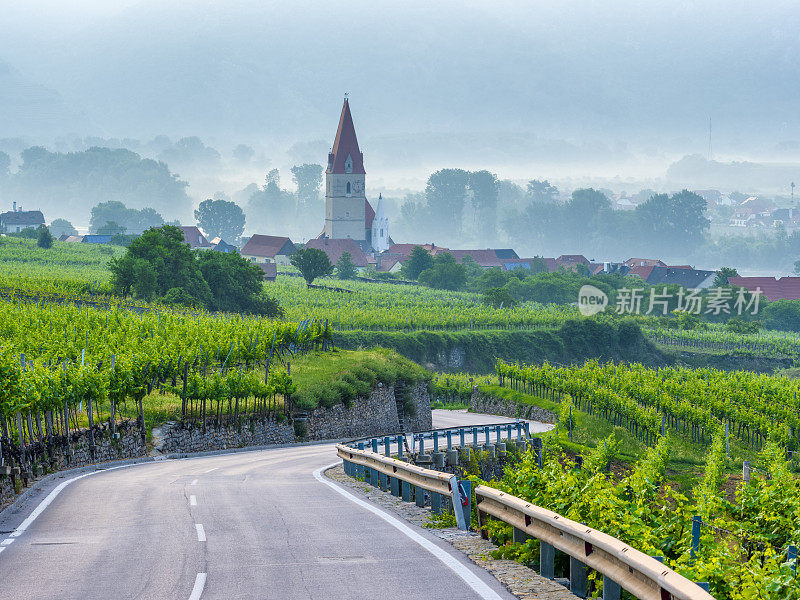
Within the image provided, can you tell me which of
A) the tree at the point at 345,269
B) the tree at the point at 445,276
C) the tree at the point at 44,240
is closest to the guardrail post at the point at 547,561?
the tree at the point at 44,240

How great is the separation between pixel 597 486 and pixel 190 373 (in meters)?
29.6

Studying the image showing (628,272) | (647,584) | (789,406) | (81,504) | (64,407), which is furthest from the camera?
(628,272)

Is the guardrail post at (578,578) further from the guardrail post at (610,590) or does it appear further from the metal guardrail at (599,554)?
the guardrail post at (610,590)

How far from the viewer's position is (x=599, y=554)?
10312 millimetres

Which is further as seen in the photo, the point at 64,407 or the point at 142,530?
the point at 64,407

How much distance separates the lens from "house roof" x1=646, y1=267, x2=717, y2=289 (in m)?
182

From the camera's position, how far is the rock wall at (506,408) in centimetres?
6294

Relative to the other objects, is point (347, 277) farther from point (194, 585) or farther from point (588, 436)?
point (194, 585)

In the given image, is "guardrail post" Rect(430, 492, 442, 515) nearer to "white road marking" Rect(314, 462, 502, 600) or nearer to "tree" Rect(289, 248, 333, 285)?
"white road marking" Rect(314, 462, 502, 600)

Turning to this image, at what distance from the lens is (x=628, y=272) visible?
192000mm

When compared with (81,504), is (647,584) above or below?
above

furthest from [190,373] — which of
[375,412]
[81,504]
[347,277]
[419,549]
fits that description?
[347,277]

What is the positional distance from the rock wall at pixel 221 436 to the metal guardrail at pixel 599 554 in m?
26.6

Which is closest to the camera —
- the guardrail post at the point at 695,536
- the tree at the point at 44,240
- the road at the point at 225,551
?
the guardrail post at the point at 695,536
